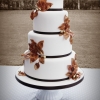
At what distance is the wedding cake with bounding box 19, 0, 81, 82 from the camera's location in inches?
58.3

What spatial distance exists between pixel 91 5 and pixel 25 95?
910cm

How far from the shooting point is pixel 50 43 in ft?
4.85

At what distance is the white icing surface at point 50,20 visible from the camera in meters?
1.47

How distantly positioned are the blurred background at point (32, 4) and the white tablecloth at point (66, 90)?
844cm

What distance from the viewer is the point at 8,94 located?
1858 mm

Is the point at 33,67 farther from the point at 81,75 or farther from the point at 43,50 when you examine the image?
the point at 81,75

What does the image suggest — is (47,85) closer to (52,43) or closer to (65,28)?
(52,43)

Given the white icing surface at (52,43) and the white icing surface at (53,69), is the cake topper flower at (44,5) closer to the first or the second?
the white icing surface at (52,43)

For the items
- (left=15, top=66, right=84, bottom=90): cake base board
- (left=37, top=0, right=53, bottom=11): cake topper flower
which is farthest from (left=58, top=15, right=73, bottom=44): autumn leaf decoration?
(left=15, top=66, right=84, bottom=90): cake base board

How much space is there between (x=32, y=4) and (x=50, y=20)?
29.7ft

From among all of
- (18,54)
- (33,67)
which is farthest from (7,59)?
(33,67)

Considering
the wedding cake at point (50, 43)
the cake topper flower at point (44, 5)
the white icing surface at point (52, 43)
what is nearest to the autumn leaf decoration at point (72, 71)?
the wedding cake at point (50, 43)

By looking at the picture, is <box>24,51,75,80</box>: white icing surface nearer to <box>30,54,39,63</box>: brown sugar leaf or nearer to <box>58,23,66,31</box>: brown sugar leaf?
<box>30,54,39,63</box>: brown sugar leaf

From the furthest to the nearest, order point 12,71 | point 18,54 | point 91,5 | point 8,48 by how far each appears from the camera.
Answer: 1. point 91,5
2. point 8,48
3. point 18,54
4. point 12,71
